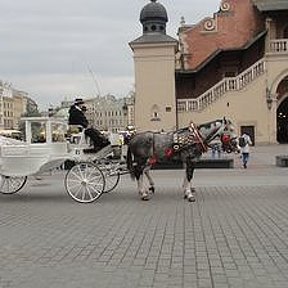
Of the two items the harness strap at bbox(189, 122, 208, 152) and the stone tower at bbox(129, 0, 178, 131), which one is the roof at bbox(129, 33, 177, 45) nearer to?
the stone tower at bbox(129, 0, 178, 131)

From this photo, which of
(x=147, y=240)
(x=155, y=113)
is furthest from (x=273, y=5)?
(x=147, y=240)

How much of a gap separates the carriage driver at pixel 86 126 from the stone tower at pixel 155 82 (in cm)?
3038


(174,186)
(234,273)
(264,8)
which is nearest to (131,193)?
(174,186)

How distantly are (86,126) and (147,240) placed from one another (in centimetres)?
636

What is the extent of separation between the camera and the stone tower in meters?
46.0

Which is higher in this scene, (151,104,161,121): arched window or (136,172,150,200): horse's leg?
(151,104,161,121): arched window

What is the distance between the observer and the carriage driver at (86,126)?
50.2 feet

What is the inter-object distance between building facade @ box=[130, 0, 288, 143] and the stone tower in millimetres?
75

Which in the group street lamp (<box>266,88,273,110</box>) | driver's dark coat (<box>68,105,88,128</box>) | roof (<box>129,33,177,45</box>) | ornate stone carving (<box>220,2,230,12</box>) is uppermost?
ornate stone carving (<box>220,2,230,12</box>)

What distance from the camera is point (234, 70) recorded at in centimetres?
4894

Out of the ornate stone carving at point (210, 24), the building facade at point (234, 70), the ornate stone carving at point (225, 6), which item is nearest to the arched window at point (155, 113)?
the building facade at point (234, 70)

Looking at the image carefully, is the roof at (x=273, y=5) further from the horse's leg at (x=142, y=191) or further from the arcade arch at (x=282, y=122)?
the horse's leg at (x=142, y=191)

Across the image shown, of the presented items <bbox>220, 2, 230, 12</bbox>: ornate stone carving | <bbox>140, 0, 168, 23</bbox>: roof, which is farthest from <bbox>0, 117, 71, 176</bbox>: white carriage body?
<bbox>220, 2, 230, 12</bbox>: ornate stone carving

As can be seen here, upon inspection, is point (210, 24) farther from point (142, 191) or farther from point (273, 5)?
point (142, 191)
